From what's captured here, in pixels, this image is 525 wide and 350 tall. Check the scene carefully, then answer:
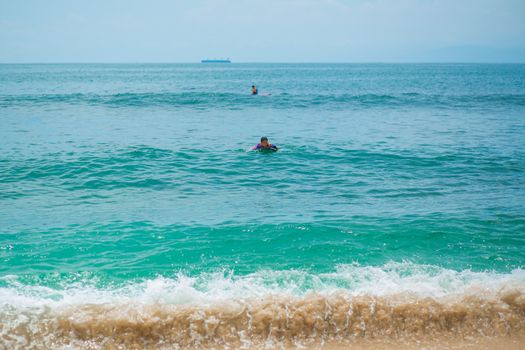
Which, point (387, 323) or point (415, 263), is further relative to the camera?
point (415, 263)

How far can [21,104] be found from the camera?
40.8 m

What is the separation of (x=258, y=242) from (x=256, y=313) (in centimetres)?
330

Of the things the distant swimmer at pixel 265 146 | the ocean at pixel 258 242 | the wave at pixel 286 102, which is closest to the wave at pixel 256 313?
the ocean at pixel 258 242

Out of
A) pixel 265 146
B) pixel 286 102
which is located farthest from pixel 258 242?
pixel 286 102

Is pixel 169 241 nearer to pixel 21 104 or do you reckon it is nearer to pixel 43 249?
pixel 43 249

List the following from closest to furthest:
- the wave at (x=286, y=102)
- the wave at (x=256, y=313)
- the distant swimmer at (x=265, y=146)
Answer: the wave at (x=256, y=313) < the distant swimmer at (x=265, y=146) < the wave at (x=286, y=102)

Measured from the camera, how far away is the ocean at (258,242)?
6.89 meters

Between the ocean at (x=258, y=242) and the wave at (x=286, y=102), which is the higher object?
the wave at (x=286, y=102)

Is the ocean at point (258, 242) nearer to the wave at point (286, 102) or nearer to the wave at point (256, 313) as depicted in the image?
the wave at point (256, 313)

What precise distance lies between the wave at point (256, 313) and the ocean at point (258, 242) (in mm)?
26

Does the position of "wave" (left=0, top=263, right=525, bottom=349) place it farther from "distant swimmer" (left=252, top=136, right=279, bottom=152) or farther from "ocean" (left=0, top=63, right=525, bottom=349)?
"distant swimmer" (left=252, top=136, right=279, bottom=152)

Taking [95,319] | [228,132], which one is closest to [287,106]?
[228,132]

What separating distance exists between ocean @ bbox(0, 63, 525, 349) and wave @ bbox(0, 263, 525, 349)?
1.0 inches

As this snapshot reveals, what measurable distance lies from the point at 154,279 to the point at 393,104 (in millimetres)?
39285
